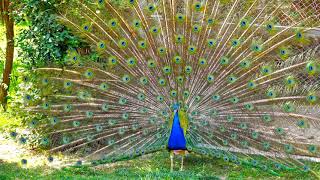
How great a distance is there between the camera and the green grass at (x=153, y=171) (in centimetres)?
585

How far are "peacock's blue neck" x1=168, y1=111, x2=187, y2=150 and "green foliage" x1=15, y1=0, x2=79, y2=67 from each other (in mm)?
2056

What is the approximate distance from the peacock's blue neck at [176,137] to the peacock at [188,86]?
0.5 inches

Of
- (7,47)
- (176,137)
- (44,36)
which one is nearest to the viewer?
(176,137)

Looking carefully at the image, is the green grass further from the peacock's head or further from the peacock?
the peacock's head

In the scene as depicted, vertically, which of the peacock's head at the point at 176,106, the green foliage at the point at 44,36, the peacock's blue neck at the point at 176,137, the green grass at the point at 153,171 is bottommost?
the green grass at the point at 153,171

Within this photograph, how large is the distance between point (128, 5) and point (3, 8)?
372 cm

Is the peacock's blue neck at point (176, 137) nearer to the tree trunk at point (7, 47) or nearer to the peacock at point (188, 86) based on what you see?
the peacock at point (188, 86)

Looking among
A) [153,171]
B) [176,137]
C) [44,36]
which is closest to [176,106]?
[176,137]

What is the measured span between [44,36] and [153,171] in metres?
2.68

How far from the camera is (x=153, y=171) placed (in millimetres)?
6023

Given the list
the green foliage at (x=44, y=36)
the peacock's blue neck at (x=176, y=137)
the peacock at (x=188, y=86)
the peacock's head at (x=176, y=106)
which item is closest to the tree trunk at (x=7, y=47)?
the green foliage at (x=44, y=36)

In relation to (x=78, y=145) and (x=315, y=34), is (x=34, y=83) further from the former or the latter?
(x=315, y=34)

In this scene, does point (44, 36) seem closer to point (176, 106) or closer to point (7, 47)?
point (7, 47)

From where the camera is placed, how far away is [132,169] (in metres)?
6.34
